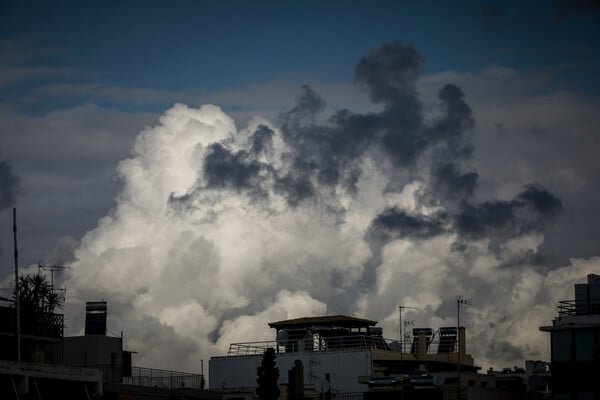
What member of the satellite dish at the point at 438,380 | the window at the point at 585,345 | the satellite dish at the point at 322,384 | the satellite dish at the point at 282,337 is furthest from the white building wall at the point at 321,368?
the window at the point at 585,345

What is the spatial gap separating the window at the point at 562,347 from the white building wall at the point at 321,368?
34.9 metres

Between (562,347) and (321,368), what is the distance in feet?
138

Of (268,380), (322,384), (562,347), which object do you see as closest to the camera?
(268,380)

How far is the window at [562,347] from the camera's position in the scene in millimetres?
101438

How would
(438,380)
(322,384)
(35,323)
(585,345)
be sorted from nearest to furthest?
(585,345) < (35,323) < (438,380) < (322,384)

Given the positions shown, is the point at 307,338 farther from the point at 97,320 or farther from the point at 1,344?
the point at 1,344

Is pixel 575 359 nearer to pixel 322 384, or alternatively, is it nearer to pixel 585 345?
pixel 585 345

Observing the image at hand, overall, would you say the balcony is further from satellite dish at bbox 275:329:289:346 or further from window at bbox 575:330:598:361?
window at bbox 575:330:598:361

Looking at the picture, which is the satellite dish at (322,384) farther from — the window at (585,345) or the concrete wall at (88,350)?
the window at (585,345)

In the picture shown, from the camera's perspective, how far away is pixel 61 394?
9475 cm

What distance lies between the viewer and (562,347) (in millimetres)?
101625

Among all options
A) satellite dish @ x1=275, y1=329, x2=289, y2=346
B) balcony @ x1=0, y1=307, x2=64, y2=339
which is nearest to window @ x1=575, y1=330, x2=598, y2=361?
balcony @ x1=0, y1=307, x2=64, y2=339

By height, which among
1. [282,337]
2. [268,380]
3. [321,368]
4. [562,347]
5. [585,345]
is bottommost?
[268,380]

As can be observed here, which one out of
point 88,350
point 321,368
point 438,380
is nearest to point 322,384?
point 321,368
